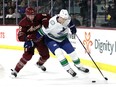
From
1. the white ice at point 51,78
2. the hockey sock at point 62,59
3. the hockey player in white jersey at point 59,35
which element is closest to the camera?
the white ice at point 51,78

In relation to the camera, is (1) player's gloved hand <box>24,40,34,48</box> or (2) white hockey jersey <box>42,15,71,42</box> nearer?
(2) white hockey jersey <box>42,15,71,42</box>

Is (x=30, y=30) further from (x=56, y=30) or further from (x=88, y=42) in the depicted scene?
(x=88, y=42)

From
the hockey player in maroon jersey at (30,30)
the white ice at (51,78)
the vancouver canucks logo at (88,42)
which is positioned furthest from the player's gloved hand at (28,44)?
the vancouver canucks logo at (88,42)

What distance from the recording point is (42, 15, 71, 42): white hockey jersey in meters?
5.84

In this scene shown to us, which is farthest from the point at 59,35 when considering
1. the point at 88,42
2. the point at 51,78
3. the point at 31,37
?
the point at 88,42

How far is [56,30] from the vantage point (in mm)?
5879

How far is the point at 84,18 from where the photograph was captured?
7918mm

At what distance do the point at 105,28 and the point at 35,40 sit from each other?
1325 mm

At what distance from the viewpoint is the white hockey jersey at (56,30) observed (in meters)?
5.84

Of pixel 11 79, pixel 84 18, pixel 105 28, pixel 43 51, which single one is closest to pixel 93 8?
pixel 84 18

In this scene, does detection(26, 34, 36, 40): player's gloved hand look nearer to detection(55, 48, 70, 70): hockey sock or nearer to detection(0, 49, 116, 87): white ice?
detection(55, 48, 70, 70): hockey sock

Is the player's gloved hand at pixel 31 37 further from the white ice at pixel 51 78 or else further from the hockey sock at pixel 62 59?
the white ice at pixel 51 78

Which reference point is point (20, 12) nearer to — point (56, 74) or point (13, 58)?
point (13, 58)

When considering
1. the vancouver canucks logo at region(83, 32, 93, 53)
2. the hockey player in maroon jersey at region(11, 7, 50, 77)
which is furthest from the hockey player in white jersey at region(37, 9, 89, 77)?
the vancouver canucks logo at region(83, 32, 93, 53)
